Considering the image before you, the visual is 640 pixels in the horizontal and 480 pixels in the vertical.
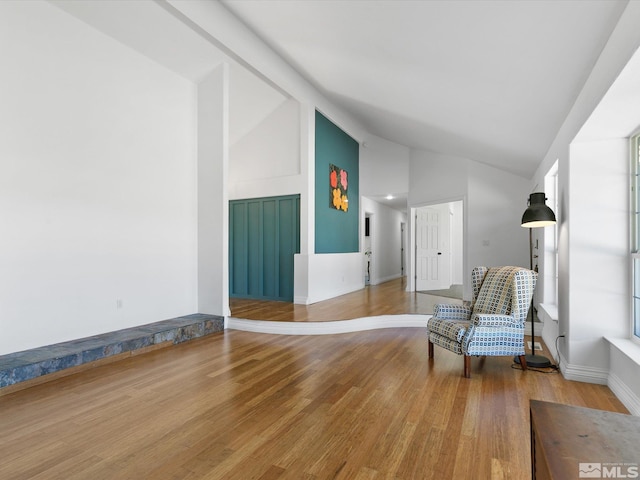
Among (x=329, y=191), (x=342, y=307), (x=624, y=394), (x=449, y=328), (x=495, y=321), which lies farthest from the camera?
(x=329, y=191)

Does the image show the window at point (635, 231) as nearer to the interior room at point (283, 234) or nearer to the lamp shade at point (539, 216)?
→ the interior room at point (283, 234)

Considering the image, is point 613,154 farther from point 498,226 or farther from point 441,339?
point 498,226

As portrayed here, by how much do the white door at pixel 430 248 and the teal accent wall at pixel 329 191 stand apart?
1.47 m

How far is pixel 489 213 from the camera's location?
21.7 feet

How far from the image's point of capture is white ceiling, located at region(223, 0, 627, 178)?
229cm

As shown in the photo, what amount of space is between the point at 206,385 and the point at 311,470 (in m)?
1.49

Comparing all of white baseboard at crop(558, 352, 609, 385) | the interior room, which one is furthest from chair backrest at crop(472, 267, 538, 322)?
white baseboard at crop(558, 352, 609, 385)

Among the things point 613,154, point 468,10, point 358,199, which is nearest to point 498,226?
point 358,199

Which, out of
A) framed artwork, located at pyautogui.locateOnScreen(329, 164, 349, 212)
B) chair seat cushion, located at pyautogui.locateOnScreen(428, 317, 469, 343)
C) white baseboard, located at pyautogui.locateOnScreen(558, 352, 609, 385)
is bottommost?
white baseboard, located at pyautogui.locateOnScreen(558, 352, 609, 385)

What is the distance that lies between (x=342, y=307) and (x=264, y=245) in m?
2.03

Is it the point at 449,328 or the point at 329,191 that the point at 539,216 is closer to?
Answer: the point at 449,328

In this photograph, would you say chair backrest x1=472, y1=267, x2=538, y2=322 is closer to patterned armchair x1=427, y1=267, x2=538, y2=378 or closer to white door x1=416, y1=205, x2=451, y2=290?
patterned armchair x1=427, y1=267, x2=538, y2=378

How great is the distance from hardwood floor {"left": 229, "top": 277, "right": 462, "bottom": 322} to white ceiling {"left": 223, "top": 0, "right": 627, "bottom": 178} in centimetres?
288

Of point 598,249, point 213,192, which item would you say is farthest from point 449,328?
point 213,192
